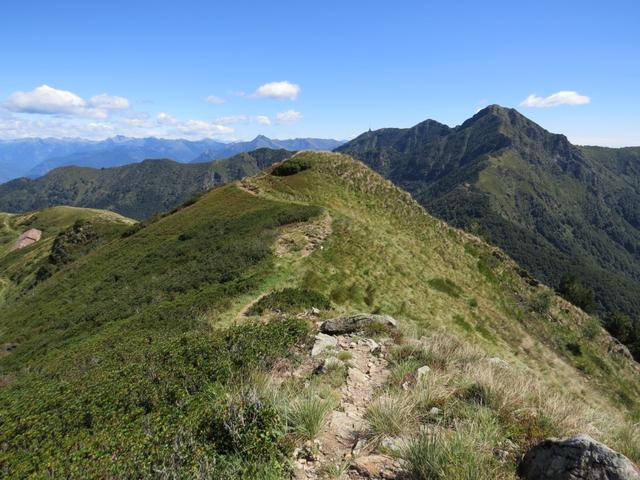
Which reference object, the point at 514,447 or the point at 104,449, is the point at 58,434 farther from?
the point at 514,447

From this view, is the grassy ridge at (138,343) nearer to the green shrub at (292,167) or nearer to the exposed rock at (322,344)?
the exposed rock at (322,344)

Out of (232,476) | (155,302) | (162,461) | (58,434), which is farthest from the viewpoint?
(155,302)

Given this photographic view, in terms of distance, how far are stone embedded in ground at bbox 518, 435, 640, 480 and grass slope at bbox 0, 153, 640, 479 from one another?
7.76 ft

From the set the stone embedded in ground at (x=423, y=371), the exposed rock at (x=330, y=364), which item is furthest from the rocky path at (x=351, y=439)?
the stone embedded in ground at (x=423, y=371)

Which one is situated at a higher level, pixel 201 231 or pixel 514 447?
pixel 514 447

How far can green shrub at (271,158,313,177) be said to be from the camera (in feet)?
182

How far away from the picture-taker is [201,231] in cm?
3947

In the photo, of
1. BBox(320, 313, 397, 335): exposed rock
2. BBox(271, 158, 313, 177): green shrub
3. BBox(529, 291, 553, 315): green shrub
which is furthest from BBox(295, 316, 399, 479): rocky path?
BBox(271, 158, 313, 177): green shrub

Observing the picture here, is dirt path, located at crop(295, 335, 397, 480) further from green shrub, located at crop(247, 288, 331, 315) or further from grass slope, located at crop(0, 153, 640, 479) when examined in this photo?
green shrub, located at crop(247, 288, 331, 315)

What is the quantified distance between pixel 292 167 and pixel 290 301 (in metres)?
36.5

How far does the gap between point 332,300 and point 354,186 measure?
100 feet

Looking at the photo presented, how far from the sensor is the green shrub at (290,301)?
21.2 m

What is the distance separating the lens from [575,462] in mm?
5379

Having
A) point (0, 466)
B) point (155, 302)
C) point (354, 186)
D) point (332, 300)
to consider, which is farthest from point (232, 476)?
point (354, 186)
